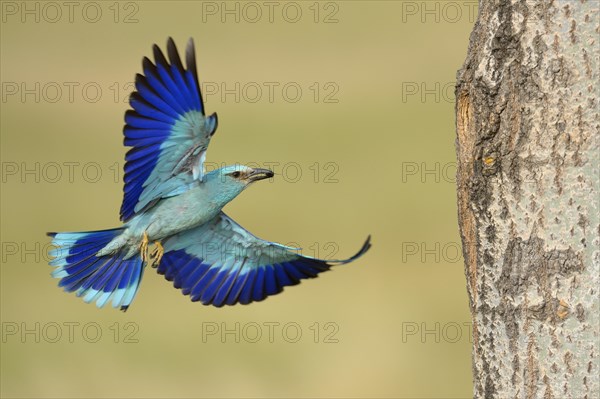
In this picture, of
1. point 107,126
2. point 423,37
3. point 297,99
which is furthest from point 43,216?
point 423,37

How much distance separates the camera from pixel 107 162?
15.2m

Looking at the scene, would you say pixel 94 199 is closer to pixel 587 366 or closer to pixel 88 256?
pixel 88 256

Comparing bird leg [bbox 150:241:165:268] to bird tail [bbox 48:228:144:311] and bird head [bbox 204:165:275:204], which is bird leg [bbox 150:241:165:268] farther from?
bird head [bbox 204:165:275:204]

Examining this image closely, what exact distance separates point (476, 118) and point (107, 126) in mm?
11966

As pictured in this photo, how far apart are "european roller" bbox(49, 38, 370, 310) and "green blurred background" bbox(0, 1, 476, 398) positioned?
4.15 m

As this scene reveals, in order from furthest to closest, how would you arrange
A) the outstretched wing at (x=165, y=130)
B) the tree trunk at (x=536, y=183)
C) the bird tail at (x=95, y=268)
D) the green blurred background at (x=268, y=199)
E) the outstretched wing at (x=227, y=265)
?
the green blurred background at (x=268, y=199) → the outstretched wing at (x=227, y=265) → the bird tail at (x=95, y=268) → the outstretched wing at (x=165, y=130) → the tree trunk at (x=536, y=183)

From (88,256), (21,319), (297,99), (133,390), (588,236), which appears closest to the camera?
(588,236)

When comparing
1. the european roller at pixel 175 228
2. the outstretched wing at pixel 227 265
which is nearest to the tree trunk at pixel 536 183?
the european roller at pixel 175 228

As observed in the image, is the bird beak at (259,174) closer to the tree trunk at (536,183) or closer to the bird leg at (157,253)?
the bird leg at (157,253)

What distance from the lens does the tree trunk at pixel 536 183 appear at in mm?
4355

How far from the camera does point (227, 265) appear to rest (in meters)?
6.90

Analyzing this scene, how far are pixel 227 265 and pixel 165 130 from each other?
116cm

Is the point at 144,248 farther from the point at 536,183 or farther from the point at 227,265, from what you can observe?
the point at 536,183

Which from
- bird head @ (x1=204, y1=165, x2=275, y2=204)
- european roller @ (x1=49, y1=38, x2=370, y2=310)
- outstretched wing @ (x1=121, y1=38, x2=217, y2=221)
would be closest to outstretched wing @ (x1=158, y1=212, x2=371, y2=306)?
european roller @ (x1=49, y1=38, x2=370, y2=310)
